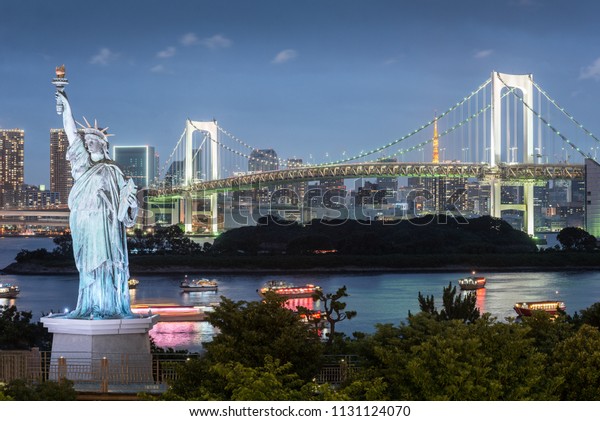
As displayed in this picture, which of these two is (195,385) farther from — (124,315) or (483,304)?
(483,304)

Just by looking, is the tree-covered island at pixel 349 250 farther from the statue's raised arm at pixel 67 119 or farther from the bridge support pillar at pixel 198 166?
the statue's raised arm at pixel 67 119

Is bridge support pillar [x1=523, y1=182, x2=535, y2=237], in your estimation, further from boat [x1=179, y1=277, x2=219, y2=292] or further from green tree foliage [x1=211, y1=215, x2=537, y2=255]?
boat [x1=179, y1=277, x2=219, y2=292]

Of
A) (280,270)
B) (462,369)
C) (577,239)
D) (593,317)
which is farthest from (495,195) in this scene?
(462,369)

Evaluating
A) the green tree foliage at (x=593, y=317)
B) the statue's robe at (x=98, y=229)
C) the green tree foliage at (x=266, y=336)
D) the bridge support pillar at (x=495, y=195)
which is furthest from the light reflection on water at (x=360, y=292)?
the green tree foliage at (x=266, y=336)

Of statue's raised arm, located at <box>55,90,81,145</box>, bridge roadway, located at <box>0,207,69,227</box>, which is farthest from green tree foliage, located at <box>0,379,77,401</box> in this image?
bridge roadway, located at <box>0,207,69,227</box>

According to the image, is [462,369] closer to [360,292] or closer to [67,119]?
[67,119]

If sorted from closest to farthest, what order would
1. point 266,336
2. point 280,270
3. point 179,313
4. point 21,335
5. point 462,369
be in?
point 462,369, point 266,336, point 21,335, point 179,313, point 280,270

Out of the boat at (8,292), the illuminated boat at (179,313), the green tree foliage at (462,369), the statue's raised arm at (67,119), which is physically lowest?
the illuminated boat at (179,313)
